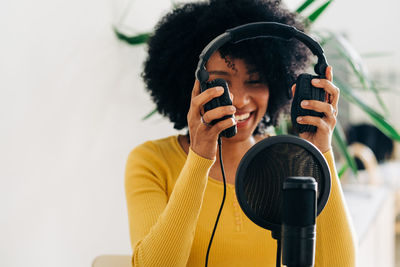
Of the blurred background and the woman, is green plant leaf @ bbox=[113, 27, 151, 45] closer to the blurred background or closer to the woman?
the blurred background

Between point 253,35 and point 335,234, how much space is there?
373 mm

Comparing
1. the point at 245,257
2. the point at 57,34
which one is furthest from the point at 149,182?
the point at 57,34

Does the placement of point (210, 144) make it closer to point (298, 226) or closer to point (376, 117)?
point (298, 226)

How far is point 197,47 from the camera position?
101cm

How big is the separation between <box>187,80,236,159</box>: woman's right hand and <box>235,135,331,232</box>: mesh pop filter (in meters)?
0.15

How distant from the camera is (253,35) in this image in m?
0.73

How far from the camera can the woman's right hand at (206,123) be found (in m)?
0.66

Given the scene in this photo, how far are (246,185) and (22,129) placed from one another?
635mm

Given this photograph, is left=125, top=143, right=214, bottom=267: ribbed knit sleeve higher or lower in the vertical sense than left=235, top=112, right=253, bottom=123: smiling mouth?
lower

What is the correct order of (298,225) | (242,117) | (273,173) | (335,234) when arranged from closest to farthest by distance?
(298,225), (273,173), (335,234), (242,117)

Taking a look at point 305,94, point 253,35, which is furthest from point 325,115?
point 253,35

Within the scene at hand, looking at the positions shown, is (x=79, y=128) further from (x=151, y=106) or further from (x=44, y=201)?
(x=151, y=106)

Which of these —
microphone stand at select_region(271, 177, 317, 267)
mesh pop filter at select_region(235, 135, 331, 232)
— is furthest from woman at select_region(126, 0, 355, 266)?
microphone stand at select_region(271, 177, 317, 267)

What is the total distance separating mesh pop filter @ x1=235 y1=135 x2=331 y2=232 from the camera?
20.1 inches
